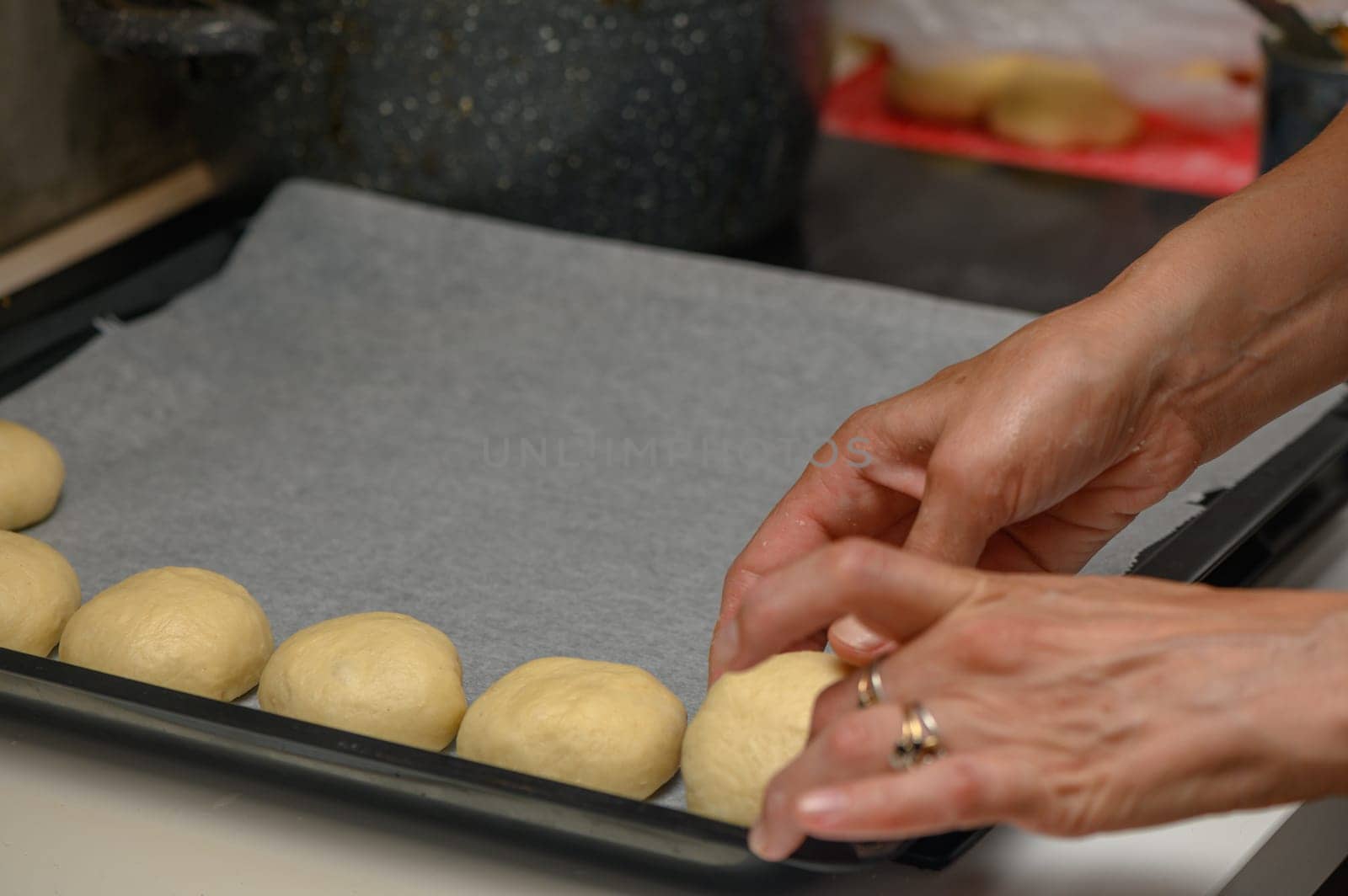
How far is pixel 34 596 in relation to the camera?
925 millimetres

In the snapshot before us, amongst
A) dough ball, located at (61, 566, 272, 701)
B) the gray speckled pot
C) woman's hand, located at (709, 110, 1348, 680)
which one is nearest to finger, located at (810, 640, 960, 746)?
woman's hand, located at (709, 110, 1348, 680)

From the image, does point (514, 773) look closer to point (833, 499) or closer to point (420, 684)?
point (420, 684)

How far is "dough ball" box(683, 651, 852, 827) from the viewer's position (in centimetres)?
75

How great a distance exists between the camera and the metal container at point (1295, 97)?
136 centimetres

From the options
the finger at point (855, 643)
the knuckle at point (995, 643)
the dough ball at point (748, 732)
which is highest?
the knuckle at point (995, 643)

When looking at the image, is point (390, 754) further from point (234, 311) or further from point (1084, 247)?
point (1084, 247)

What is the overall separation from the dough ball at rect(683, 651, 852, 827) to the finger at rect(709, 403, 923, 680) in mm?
88

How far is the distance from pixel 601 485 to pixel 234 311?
482 millimetres

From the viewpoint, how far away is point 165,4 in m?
1.37

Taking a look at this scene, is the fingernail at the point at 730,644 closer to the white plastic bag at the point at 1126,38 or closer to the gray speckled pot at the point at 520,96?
the gray speckled pot at the point at 520,96

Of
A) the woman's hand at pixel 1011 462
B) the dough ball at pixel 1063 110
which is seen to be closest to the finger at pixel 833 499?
the woman's hand at pixel 1011 462

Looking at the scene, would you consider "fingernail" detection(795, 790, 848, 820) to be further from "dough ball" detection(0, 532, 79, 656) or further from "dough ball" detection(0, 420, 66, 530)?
"dough ball" detection(0, 420, 66, 530)

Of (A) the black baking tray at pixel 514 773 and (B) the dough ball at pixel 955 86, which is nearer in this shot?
(A) the black baking tray at pixel 514 773

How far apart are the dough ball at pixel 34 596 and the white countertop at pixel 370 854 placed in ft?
0.38
